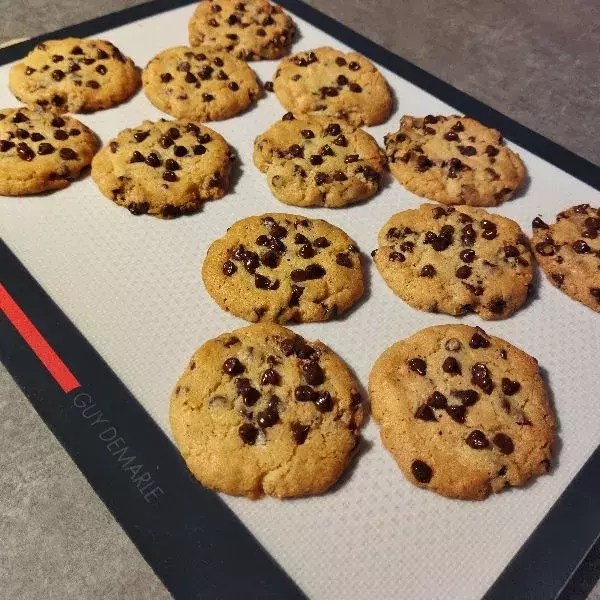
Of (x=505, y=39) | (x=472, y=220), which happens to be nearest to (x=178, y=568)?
(x=472, y=220)

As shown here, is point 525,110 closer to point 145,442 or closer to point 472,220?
point 472,220

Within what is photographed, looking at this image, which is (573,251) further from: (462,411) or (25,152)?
(25,152)

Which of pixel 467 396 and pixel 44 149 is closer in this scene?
pixel 467 396

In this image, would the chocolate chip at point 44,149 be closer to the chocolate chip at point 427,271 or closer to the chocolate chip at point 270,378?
the chocolate chip at point 270,378

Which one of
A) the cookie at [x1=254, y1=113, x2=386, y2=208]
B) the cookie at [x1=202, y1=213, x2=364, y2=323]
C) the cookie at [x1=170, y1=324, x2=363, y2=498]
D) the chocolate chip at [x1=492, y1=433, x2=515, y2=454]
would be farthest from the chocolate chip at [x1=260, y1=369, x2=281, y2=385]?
the cookie at [x1=254, y1=113, x2=386, y2=208]

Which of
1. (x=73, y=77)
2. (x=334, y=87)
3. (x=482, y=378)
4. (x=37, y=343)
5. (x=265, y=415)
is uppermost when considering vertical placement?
(x=334, y=87)

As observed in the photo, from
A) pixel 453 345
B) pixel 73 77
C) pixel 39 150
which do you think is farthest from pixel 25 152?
pixel 453 345

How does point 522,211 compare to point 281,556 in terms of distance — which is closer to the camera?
point 281,556

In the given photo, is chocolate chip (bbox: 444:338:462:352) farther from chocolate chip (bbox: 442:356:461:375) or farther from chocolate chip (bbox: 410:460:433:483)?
chocolate chip (bbox: 410:460:433:483)
